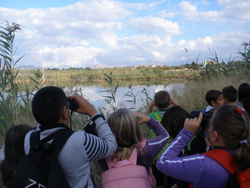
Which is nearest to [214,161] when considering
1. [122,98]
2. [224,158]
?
[224,158]

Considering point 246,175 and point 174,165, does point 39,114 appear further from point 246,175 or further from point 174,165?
point 246,175

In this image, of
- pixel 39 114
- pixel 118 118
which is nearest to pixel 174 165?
pixel 118 118

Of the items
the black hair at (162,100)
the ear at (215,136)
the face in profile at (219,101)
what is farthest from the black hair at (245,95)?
the ear at (215,136)

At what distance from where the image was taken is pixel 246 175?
1.10 m

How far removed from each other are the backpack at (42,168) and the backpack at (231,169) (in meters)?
0.98

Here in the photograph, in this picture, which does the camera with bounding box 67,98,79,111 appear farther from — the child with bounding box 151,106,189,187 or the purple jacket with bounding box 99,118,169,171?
the child with bounding box 151,106,189,187

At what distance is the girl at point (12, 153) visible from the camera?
1.51m

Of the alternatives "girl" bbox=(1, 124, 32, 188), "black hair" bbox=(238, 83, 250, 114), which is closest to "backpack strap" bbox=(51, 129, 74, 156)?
"girl" bbox=(1, 124, 32, 188)

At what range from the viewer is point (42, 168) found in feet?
3.49

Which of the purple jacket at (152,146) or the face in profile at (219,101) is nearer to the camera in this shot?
the purple jacket at (152,146)

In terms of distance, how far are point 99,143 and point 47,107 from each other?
16.7 inches

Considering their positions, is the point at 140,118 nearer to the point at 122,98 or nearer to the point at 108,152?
the point at 108,152

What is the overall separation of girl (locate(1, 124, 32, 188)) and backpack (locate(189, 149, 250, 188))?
4.99 feet

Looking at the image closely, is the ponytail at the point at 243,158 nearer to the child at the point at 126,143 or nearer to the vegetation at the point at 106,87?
the child at the point at 126,143
